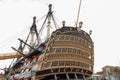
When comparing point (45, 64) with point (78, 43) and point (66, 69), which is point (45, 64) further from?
point (78, 43)

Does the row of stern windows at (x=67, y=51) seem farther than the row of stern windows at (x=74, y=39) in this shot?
No

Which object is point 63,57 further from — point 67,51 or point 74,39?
point 74,39

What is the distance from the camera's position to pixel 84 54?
50.6 metres

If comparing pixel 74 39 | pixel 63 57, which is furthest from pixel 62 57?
pixel 74 39

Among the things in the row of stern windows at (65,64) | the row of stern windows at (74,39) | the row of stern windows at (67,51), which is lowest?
the row of stern windows at (65,64)

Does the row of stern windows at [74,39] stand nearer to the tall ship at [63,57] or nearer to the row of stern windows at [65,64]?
the tall ship at [63,57]

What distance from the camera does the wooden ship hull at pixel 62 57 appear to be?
45094 mm

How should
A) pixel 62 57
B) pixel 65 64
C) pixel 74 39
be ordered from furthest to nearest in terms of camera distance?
pixel 74 39, pixel 65 64, pixel 62 57

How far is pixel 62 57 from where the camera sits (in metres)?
46.3

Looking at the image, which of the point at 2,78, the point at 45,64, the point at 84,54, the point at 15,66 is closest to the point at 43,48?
the point at 45,64

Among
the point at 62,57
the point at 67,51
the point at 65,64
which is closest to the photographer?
the point at 62,57

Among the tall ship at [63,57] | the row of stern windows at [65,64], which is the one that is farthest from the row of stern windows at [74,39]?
the row of stern windows at [65,64]

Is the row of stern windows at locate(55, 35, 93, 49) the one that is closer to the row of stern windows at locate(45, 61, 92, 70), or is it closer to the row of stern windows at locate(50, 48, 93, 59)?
the row of stern windows at locate(50, 48, 93, 59)

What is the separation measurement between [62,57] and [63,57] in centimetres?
22
